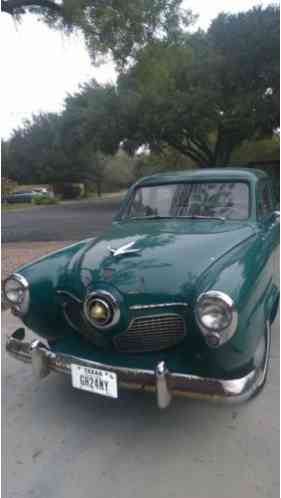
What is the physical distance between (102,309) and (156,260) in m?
0.47

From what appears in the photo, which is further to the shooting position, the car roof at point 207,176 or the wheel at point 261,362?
the car roof at point 207,176

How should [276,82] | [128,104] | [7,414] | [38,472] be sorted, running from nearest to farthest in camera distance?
[38,472] < [7,414] < [276,82] < [128,104]

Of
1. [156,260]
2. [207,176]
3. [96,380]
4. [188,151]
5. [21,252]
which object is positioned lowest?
[96,380]

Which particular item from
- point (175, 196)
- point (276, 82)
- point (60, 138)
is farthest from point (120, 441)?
point (60, 138)

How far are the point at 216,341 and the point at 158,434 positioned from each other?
915 mm

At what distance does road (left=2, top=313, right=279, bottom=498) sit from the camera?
1966 millimetres

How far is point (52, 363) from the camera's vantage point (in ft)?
7.87

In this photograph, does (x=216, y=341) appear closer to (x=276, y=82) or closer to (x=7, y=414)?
(x=7, y=414)

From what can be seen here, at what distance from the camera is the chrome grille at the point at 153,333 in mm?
2188

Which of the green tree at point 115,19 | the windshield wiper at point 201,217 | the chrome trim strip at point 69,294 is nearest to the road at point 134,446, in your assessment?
the chrome trim strip at point 69,294

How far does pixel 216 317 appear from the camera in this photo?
193 centimetres

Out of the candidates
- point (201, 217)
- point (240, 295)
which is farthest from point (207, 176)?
point (240, 295)

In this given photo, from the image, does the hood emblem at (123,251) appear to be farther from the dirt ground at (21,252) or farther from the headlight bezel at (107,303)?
the dirt ground at (21,252)

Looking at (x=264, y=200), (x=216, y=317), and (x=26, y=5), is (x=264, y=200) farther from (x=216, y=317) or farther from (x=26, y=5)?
(x=26, y=5)
